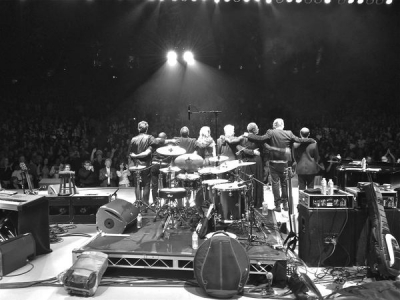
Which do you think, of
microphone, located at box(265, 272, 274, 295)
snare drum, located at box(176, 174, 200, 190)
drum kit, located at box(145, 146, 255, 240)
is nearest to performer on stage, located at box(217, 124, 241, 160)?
drum kit, located at box(145, 146, 255, 240)

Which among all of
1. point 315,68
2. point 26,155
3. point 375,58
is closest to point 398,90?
point 375,58

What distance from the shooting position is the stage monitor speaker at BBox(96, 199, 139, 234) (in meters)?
4.95

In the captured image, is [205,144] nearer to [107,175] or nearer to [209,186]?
[209,186]

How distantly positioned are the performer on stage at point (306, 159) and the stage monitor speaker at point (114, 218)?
3299mm

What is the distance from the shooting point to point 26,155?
1041 cm

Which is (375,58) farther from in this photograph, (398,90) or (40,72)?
(40,72)

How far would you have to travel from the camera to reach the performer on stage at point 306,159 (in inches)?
271

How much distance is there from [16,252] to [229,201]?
2.59 metres

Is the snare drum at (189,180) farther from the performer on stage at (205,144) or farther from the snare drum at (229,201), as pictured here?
the performer on stage at (205,144)

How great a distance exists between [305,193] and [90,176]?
18.5 feet

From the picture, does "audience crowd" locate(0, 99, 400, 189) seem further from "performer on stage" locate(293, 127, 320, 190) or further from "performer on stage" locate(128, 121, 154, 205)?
"performer on stage" locate(128, 121, 154, 205)

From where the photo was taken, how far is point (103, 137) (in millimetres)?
12898

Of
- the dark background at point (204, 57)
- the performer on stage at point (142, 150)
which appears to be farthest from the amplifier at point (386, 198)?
the dark background at point (204, 57)

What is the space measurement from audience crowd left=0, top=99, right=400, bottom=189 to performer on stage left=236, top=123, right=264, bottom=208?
2.84 m
